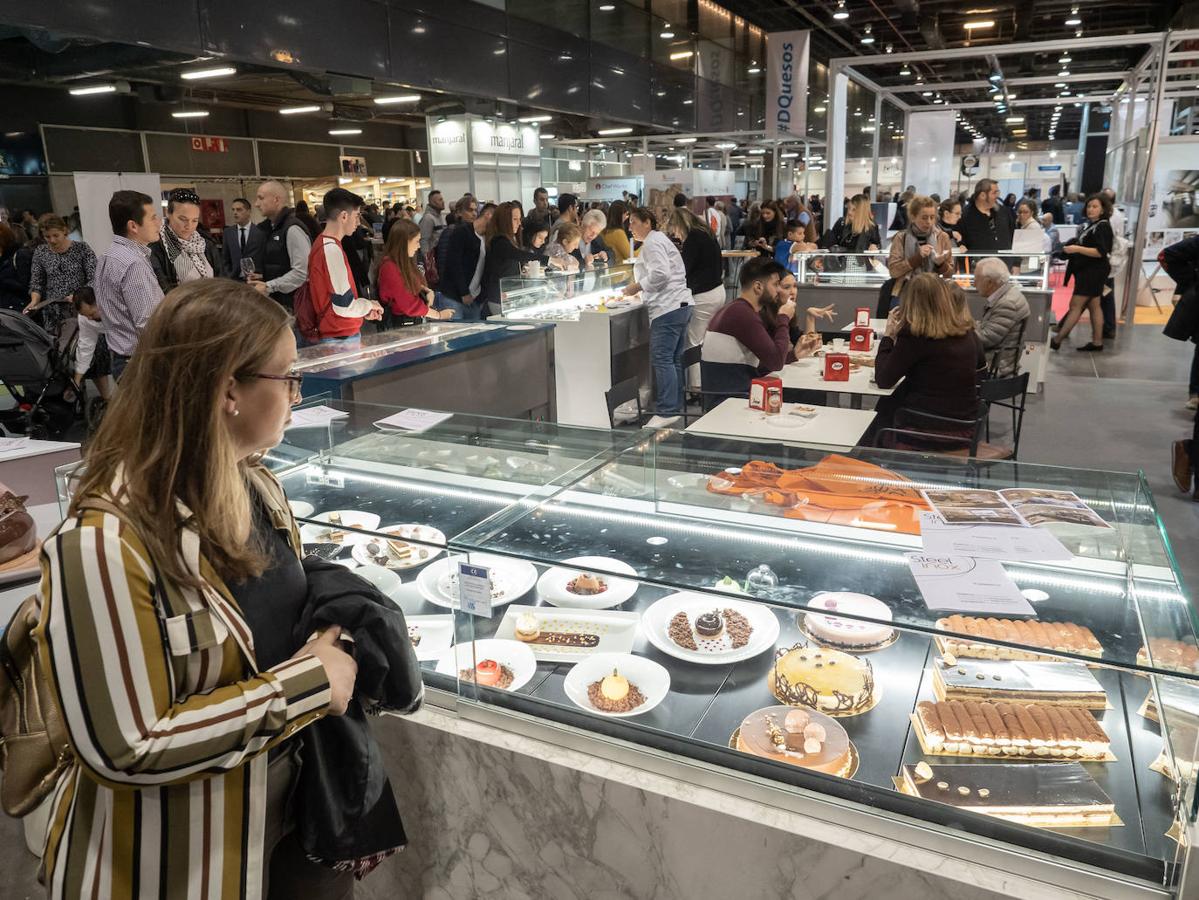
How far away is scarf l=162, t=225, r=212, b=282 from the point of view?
525 cm

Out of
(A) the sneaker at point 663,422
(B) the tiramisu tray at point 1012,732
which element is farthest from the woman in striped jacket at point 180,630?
(A) the sneaker at point 663,422

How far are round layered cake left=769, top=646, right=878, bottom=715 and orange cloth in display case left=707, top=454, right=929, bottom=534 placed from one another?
43 cm

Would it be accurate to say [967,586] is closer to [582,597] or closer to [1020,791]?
[1020,791]

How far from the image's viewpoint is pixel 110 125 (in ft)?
48.1

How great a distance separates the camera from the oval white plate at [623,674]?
1.85 meters

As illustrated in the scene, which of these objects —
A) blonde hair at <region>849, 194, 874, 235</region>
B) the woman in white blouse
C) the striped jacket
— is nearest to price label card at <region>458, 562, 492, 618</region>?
the striped jacket

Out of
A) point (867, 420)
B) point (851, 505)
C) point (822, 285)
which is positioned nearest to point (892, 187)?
point (822, 285)

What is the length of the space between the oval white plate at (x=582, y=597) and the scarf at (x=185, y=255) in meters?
4.08

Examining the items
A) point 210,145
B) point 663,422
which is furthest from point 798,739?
point 210,145

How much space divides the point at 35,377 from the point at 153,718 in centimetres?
602

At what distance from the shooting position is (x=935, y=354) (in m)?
4.40

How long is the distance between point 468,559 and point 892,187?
82.4 ft

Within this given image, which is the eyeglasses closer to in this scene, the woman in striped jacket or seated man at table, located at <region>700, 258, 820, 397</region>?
the woman in striped jacket

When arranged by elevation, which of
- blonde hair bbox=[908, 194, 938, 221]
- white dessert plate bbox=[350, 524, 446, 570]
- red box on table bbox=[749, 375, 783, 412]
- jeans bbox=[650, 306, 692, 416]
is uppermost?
blonde hair bbox=[908, 194, 938, 221]
